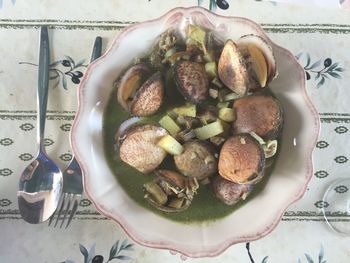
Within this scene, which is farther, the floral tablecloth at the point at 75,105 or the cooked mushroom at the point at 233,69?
the floral tablecloth at the point at 75,105

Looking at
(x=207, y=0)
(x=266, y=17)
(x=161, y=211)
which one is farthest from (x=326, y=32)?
(x=161, y=211)

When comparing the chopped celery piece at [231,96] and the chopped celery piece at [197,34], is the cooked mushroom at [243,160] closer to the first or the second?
the chopped celery piece at [231,96]

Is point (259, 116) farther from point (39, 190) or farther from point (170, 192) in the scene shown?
point (39, 190)

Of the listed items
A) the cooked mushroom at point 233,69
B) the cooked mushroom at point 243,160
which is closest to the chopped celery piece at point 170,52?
the cooked mushroom at point 233,69

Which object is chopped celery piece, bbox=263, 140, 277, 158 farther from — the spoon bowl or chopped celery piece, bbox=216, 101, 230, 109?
the spoon bowl

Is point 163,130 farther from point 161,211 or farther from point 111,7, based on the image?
point 111,7
